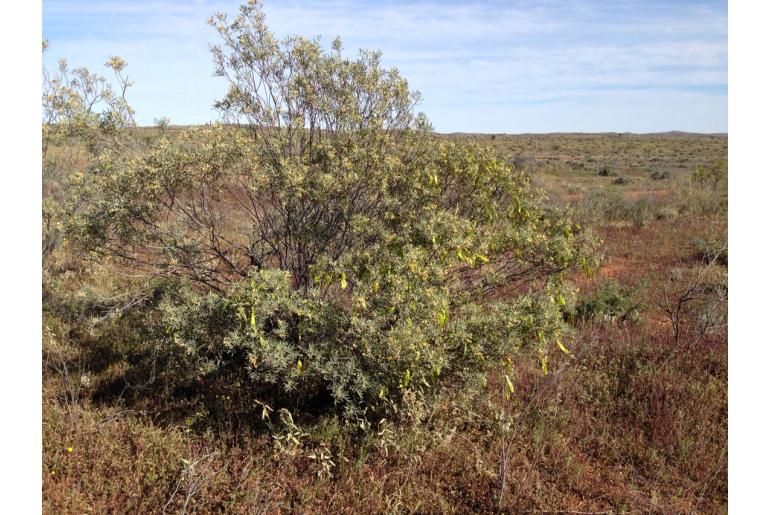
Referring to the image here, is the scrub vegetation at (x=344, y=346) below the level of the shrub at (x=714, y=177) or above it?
below

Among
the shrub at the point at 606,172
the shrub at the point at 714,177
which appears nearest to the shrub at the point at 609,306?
the shrub at the point at 714,177

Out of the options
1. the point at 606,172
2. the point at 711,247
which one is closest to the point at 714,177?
the point at 711,247

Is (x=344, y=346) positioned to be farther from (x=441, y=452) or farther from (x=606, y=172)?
(x=606, y=172)

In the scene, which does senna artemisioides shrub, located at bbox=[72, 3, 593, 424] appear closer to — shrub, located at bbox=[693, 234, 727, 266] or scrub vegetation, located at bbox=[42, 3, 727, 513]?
scrub vegetation, located at bbox=[42, 3, 727, 513]

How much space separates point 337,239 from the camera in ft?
16.4

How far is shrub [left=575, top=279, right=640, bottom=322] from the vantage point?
281 inches

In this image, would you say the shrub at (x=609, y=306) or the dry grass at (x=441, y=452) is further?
the shrub at (x=609, y=306)

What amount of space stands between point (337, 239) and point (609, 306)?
13.9 feet

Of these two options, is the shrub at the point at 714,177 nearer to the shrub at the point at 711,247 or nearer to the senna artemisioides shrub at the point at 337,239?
the shrub at the point at 711,247

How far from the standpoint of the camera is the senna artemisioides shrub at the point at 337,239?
3.92 meters

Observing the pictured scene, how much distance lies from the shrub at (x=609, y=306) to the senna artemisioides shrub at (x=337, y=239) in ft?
8.18

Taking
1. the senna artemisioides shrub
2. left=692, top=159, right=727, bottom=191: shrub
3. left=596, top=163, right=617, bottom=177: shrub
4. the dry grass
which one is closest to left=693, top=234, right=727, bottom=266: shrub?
the dry grass

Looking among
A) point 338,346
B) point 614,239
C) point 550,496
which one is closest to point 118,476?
point 338,346

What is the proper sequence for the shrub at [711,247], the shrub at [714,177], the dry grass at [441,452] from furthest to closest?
the shrub at [714,177] < the shrub at [711,247] < the dry grass at [441,452]
